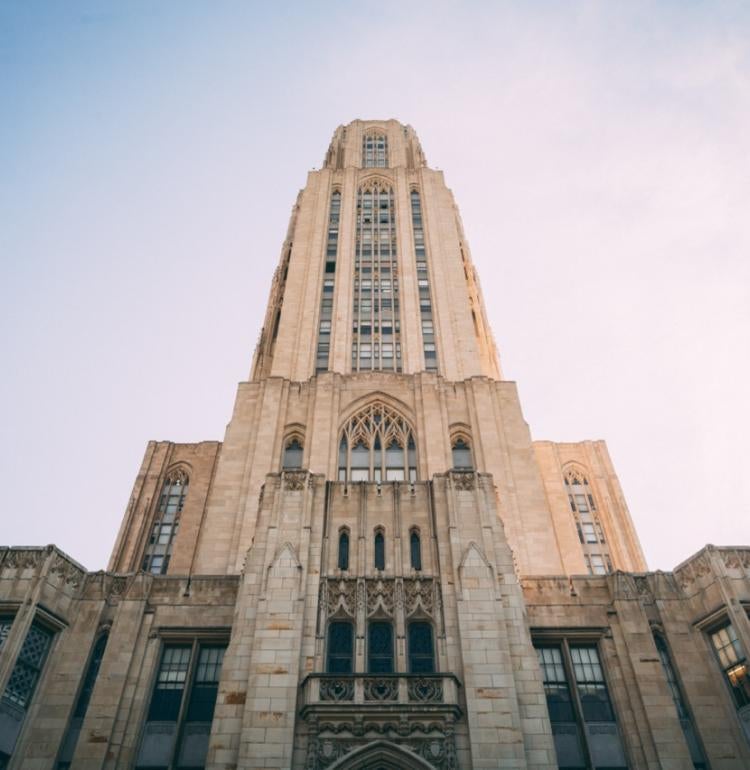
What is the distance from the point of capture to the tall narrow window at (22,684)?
21.4m

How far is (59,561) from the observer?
25.4 metres

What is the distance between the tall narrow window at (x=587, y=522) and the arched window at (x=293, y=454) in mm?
19540

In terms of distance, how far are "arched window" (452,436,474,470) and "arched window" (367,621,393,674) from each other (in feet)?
51.6

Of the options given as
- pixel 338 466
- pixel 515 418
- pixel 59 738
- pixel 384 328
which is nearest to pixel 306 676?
pixel 59 738

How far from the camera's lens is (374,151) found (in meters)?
71.8

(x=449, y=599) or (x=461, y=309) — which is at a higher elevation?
(x=461, y=309)

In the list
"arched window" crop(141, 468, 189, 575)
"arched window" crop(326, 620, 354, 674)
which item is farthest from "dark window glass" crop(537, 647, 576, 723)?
"arched window" crop(141, 468, 189, 575)

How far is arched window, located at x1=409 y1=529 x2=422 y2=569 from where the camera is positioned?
25.4 meters

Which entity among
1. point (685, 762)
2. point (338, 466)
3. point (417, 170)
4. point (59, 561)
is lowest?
point (685, 762)

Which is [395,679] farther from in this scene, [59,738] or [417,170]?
[417,170]

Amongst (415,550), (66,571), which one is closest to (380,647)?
(415,550)

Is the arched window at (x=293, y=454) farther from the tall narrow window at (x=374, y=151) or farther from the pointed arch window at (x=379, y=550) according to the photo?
the tall narrow window at (x=374, y=151)

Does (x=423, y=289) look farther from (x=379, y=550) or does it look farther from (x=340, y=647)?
(x=340, y=647)

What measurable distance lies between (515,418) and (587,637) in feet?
54.9
